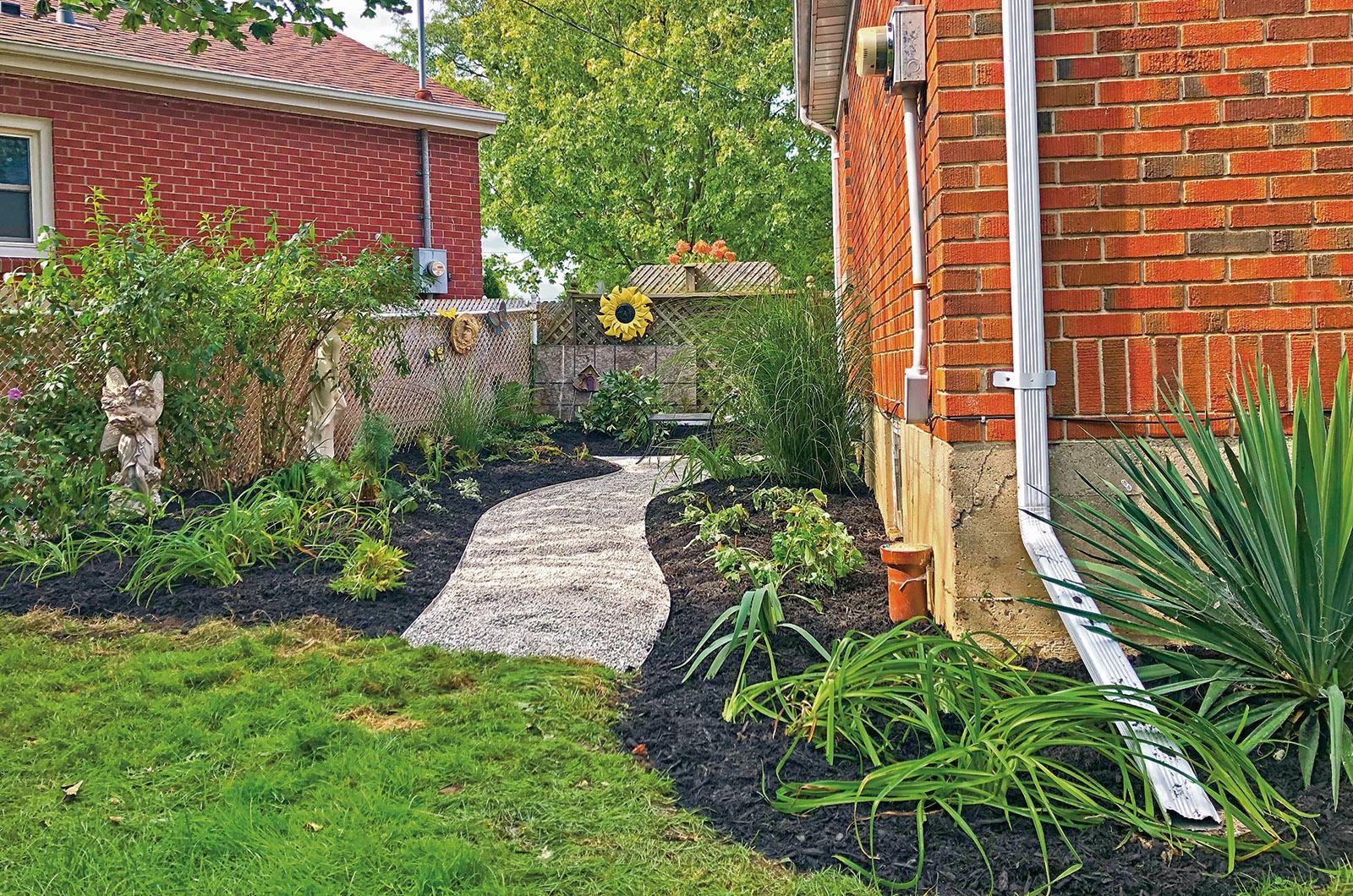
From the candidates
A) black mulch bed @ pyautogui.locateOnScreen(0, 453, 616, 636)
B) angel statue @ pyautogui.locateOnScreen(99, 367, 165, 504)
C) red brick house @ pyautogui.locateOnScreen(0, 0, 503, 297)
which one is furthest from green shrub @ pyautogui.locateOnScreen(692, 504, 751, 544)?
red brick house @ pyautogui.locateOnScreen(0, 0, 503, 297)

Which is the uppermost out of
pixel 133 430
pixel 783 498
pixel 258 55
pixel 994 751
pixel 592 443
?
pixel 258 55

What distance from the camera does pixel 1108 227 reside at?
3564 mm

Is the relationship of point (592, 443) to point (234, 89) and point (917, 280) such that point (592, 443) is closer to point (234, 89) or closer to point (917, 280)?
point (234, 89)

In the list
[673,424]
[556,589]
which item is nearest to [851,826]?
[556,589]

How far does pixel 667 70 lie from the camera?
2294cm

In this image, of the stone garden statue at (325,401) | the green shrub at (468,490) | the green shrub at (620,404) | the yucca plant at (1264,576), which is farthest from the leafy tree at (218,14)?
the green shrub at (620,404)

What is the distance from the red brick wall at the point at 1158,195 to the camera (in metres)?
3.50

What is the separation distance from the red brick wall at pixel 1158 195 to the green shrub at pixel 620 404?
9.01 meters

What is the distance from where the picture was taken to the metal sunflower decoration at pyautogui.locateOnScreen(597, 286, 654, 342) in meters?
13.9

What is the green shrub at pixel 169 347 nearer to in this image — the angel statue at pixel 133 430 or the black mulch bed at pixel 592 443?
the angel statue at pixel 133 430

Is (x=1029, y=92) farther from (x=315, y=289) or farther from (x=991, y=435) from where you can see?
(x=315, y=289)

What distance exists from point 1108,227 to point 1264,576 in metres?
1.30

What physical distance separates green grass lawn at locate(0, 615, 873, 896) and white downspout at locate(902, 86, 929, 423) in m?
1.55

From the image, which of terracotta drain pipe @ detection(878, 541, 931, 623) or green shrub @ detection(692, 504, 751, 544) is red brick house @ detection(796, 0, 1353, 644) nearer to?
terracotta drain pipe @ detection(878, 541, 931, 623)
